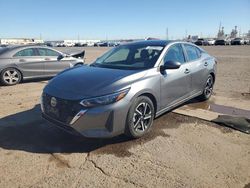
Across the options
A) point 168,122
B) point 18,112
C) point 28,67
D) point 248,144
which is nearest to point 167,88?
point 168,122

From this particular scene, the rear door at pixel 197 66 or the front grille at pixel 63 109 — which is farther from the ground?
the rear door at pixel 197 66

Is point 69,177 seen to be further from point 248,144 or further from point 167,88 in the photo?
point 248,144

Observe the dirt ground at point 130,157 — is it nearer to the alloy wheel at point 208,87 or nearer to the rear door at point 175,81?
the rear door at point 175,81

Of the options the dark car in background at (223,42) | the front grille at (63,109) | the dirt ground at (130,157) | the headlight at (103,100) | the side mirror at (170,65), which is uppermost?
the dark car in background at (223,42)

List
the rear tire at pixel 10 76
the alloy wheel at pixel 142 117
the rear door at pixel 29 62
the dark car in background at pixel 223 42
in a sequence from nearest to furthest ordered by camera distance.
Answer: the alloy wheel at pixel 142 117 < the rear tire at pixel 10 76 < the rear door at pixel 29 62 < the dark car in background at pixel 223 42

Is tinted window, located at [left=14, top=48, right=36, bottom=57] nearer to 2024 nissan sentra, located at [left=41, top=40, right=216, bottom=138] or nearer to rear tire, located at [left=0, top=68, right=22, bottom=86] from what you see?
rear tire, located at [left=0, top=68, right=22, bottom=86]

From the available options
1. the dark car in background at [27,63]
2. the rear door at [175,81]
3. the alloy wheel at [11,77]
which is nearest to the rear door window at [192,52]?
the rear door at [175,81]

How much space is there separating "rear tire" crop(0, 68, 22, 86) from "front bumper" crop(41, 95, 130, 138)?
614cm

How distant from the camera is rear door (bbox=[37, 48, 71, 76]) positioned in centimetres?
1007

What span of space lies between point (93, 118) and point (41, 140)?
4.11ft

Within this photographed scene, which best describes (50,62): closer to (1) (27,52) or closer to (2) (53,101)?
(1) (27,52)

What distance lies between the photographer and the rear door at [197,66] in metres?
5.81

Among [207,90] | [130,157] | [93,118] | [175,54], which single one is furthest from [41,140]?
[207,90]

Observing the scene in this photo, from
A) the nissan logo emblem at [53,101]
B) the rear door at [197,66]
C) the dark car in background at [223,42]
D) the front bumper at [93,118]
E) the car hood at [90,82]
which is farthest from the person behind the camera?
the dark car in background at [223,42]
